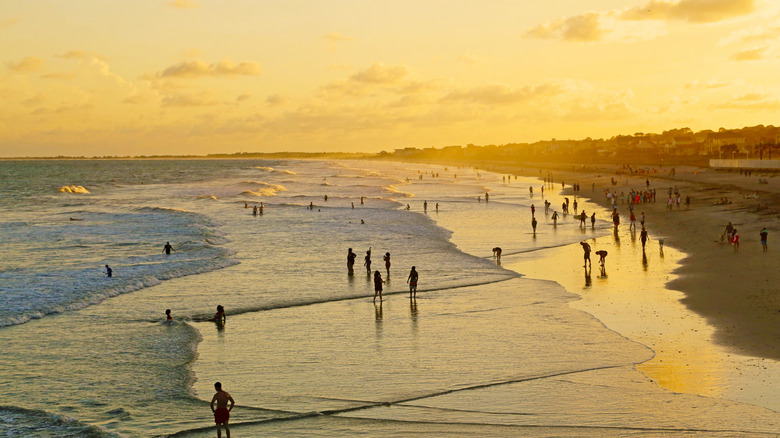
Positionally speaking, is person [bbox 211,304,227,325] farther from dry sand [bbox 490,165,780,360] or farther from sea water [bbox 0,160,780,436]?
dry sand [bbox 490,165,780,360]

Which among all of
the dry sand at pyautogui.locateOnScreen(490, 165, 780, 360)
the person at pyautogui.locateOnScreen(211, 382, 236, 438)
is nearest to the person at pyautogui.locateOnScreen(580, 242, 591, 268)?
the dry sand at pyautogui.locateOnScreen(490, 165, 780, 360)

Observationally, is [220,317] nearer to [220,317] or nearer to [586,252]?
[220,317]

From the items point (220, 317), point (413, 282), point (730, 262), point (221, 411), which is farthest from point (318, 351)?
point (730, 262)

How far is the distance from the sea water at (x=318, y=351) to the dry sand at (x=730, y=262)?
3.44 m

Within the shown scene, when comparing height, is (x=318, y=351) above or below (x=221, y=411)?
below

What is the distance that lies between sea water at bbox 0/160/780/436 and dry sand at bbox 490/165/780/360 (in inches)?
135

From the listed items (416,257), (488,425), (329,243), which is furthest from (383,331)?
(329,243)

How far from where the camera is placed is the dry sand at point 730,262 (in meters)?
18.5

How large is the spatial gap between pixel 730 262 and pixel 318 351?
64.8 feet

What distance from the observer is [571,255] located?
3425 centimetres

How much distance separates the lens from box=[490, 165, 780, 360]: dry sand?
18.5 meters

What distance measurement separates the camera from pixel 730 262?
28.9m

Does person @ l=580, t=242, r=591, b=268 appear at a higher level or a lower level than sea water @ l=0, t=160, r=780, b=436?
A: higher

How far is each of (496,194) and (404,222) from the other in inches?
1360
